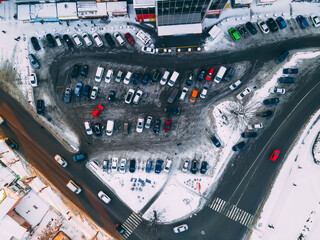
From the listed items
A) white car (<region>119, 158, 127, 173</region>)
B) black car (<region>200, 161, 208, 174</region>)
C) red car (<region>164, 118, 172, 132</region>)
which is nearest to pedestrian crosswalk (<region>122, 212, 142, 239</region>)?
white car (<region>119, 158, 127, 173</region>)

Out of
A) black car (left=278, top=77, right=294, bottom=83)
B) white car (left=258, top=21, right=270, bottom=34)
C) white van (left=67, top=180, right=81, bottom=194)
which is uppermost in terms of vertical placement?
white car (left=258, top=21, right=270, bottom=34)

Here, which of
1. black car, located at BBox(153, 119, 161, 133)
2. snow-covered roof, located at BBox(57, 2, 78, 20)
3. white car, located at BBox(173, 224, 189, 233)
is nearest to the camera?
snow-covered roof, located at BBox(57, 2, 78, 20)

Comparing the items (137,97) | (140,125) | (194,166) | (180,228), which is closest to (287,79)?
(194,166)

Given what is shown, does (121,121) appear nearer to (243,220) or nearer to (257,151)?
(257,151)

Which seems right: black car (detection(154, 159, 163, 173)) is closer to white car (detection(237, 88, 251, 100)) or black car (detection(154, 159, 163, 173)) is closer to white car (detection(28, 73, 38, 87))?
white car (detection(237, 88, 251, 100))

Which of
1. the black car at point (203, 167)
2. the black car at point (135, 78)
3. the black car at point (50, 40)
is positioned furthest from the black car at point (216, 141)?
the black car at point (50, 40)
